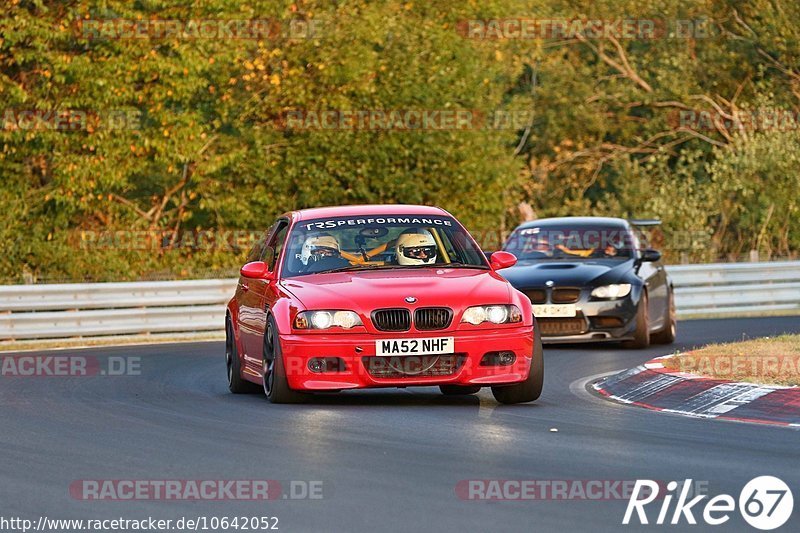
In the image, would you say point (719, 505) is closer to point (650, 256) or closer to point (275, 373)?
point (275, 373)

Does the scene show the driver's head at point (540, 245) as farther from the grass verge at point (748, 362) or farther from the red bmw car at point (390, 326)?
the red bmw car at point (390, 326)

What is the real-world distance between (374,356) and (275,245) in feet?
8.08

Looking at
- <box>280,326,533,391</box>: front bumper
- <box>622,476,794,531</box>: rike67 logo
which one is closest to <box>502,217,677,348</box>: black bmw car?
<box>280,326,533,391</box>: front bumper

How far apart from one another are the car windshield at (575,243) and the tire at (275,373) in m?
7.82

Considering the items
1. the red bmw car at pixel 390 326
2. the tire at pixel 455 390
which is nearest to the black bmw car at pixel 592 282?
the tire at pixel 455 390

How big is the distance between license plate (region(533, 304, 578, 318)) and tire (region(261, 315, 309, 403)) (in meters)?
6.53

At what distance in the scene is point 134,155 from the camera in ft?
110

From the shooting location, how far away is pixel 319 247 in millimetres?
14055

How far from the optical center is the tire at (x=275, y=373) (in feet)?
42.7

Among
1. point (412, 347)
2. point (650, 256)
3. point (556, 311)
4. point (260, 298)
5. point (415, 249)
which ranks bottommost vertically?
point (556, 311)

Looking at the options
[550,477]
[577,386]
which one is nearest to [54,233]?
[577,386]

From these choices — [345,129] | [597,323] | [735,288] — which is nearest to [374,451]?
Answer: [597,323]

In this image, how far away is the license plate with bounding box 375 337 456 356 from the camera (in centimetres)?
1263

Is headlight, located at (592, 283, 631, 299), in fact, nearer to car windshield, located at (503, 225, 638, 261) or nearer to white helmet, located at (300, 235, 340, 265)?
car windshield, located at (503, 225, 638, 261)
